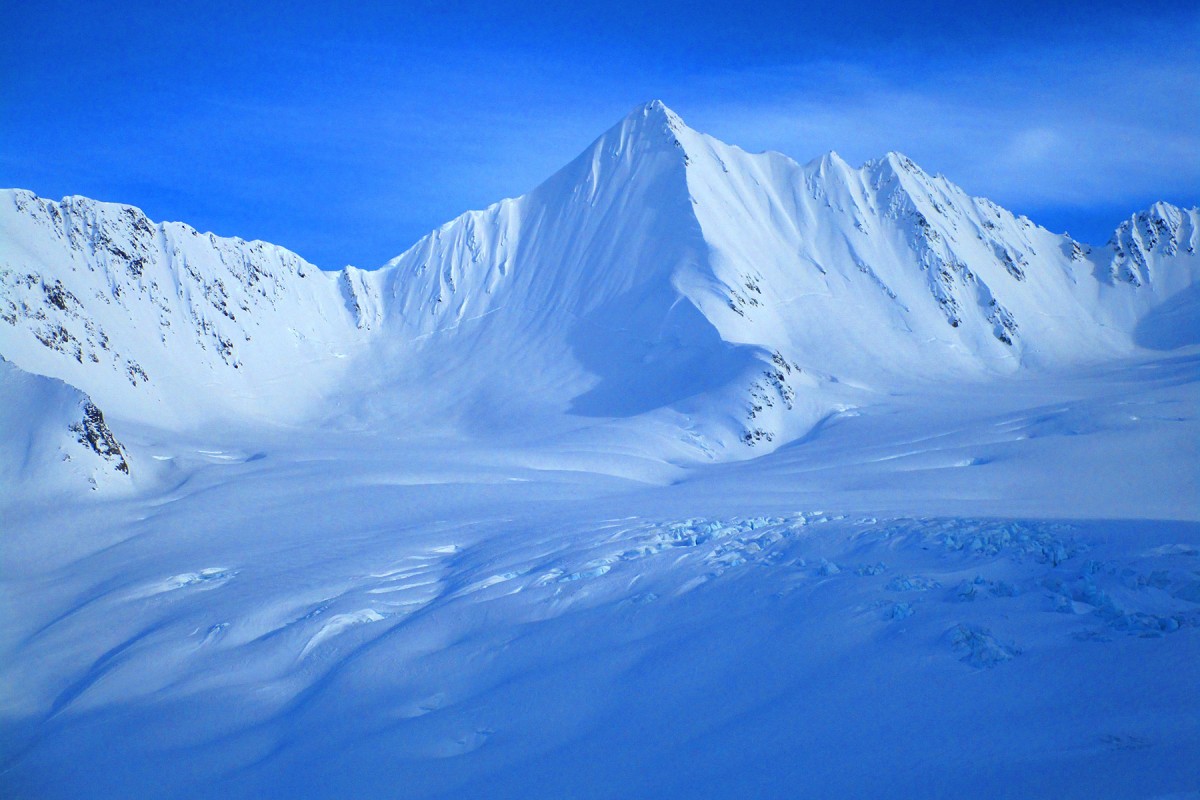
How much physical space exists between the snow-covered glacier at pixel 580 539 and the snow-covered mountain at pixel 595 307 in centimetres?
48

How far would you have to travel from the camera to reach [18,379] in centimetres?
3362

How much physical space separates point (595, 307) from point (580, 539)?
51.8 meters

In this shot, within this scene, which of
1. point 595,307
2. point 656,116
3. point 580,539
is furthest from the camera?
point 656,116

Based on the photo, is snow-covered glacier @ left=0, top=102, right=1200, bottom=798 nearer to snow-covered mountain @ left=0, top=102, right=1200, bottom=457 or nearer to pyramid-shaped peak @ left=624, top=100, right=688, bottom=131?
snow-covered mountain @ left=0, top=102, right=1200, bottom=457

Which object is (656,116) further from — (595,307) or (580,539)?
(580,539)

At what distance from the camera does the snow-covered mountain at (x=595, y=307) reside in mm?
54094

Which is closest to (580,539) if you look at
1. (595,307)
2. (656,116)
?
(595,307)

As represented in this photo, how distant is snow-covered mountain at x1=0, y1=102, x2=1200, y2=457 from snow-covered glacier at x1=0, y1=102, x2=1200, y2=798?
0.48m

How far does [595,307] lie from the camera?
6806cm

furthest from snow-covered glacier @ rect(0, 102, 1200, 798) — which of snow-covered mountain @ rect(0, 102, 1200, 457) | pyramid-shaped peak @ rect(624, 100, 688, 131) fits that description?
pyramid-shaped peak @ rect(624, 100, 688, 131)

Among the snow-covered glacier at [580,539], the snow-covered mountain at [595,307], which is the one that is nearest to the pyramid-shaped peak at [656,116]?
the snow-covered mountain at [595,307]

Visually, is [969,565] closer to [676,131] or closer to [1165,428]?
[1165,428]

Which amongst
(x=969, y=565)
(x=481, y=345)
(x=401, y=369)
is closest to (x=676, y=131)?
(x=481, y=345)

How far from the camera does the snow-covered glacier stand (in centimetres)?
788
